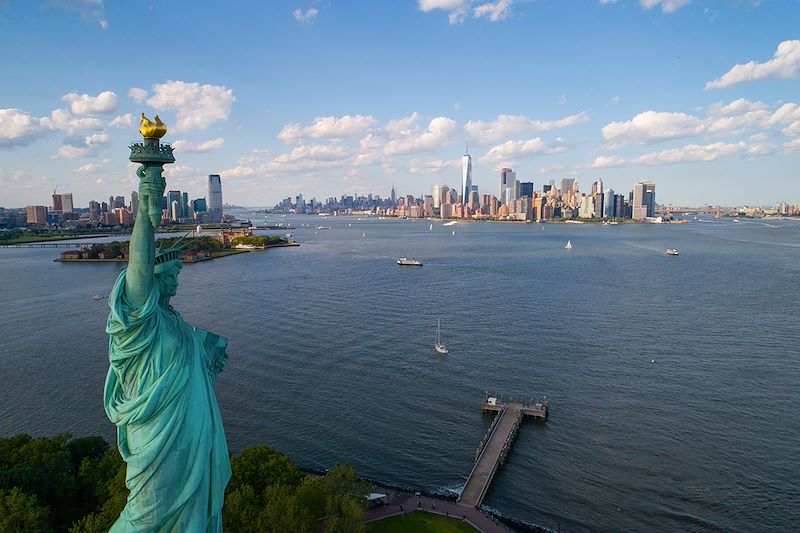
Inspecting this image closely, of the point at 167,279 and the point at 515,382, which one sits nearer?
the point at 167,279

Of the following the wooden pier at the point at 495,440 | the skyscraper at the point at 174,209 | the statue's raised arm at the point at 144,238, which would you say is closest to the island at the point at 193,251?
the wooden pier at the point at 495,440

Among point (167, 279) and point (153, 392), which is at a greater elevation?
point (167, 279)

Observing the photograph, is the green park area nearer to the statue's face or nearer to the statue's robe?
the statue's robe

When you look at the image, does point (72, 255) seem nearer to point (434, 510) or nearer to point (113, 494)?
point (113, 494)

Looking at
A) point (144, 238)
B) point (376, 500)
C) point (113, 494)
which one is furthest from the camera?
point (376, 500)

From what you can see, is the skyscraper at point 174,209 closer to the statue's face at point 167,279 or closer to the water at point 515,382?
the water at point 515,382

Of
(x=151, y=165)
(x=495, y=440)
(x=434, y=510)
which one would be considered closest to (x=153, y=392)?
(x=151, y=165)
